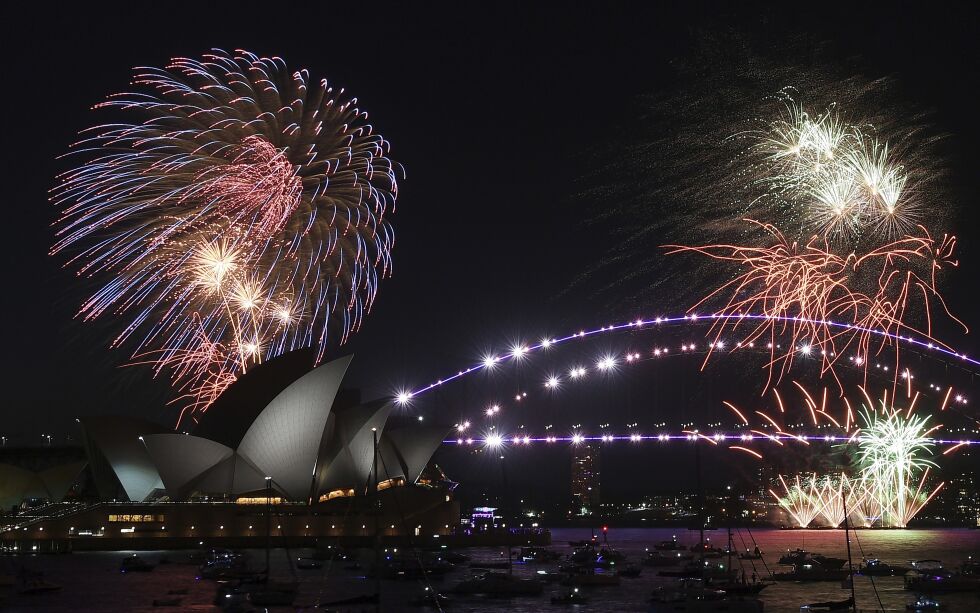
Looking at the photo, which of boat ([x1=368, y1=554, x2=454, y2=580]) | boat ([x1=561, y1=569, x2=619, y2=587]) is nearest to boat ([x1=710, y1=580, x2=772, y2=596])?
boat ([x1=561, y1=569, x2=619, y2=587])

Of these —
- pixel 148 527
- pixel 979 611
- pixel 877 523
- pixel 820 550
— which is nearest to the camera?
pixel 979 611

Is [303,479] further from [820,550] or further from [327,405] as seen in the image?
[820,550]

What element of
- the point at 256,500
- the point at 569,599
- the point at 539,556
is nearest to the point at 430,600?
the point at 569,599

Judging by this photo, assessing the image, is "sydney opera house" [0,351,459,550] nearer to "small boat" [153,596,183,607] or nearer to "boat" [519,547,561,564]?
"boat" [519,547,561,564]

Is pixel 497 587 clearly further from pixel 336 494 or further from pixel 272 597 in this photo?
pixel 336 494

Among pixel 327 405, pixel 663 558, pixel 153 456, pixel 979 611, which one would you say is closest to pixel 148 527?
pixel 153 456
